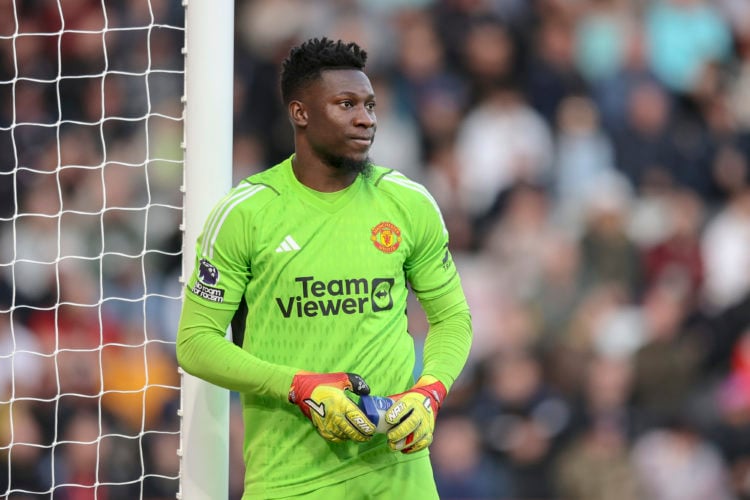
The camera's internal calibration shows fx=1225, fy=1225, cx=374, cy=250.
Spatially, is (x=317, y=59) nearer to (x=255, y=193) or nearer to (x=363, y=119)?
(x=363, y=119)

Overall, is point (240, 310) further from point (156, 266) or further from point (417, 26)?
point (417, 26)

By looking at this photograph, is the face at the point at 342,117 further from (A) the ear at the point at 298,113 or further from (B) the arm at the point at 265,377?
(B) the arm at the point at 265,377

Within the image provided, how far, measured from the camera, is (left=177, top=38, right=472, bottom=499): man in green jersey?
10.7 ft

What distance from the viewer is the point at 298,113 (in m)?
3.40

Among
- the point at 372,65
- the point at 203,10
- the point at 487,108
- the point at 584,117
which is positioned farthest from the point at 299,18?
the point at 203,10

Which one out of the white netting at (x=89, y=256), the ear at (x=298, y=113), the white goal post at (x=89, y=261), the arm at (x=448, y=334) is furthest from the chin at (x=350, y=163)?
the white netting at (x=89, y=256)

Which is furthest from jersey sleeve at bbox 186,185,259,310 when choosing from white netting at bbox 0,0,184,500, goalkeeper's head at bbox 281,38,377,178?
white netting at bbox 0,0,184,500

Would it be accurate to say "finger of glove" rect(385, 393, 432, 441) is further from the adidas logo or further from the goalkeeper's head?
the goalkeeper's head

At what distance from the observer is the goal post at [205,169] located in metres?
3.85

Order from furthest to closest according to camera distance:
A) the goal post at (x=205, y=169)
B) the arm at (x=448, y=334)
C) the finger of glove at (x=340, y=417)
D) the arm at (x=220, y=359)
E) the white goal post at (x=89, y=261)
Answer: the white goal post at (x=89, y=261) < the goal post at (x=205, y=169) < the arm at (x=448, y=334) < the arm at (x=220, y=359) < the finger of glove at (x=340, y=417)

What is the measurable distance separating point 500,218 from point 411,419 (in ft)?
13.5

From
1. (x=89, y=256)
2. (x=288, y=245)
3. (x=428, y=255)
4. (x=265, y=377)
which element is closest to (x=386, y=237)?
(x=428, y=255)

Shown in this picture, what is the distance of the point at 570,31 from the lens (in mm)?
7539

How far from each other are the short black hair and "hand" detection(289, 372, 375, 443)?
0.82 m
